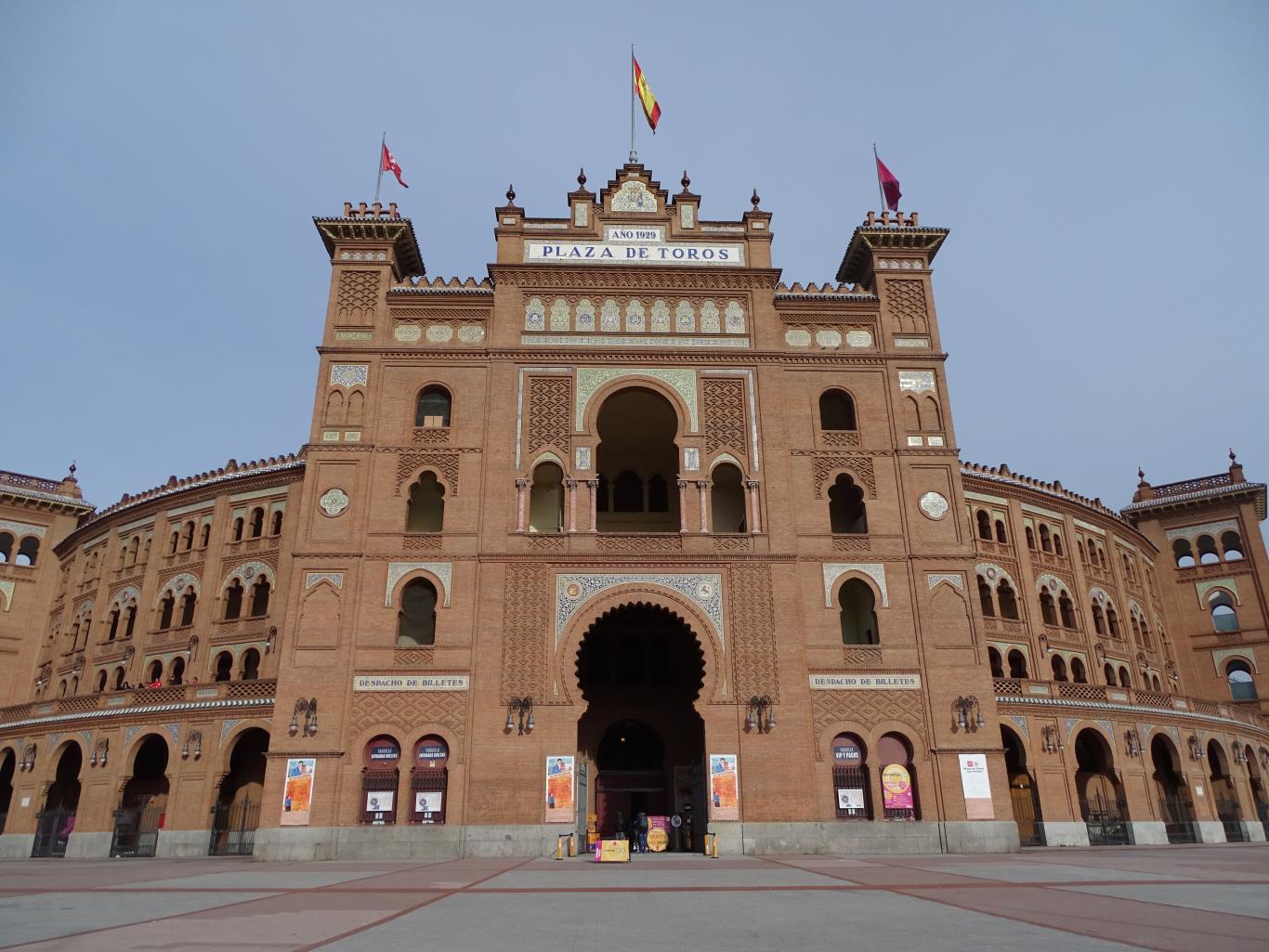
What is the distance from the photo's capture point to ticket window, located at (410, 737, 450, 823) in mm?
25750

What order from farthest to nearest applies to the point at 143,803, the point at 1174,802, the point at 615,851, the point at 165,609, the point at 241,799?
the point at 165,609, the point at 1174,802, the point at 143,803, the point at 241,799, the point at 615,851

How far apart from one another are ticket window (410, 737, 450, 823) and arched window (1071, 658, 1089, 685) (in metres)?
29.5

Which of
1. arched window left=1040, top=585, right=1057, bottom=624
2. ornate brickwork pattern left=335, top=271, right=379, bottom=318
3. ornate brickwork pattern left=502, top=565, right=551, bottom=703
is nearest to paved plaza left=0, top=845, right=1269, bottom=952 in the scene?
ornate brickwork pattern left=502, top=565, right=551, bottom=703

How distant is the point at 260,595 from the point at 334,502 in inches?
428

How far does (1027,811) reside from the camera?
33500 millimetres

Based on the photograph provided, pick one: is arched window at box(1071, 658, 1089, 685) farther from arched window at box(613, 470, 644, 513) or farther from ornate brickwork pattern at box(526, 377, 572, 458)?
ornate brickwork pattern at box(526, 377, 572, 458)

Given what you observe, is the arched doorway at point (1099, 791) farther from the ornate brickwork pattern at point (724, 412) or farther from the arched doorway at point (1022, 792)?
the ornate brickwork pattern at point (724, 412)

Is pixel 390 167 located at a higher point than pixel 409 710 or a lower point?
higher

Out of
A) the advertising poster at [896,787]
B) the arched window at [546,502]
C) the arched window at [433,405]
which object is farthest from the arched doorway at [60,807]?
the advertising poster at [896,787]

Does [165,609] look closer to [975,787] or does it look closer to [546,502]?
[546,502]

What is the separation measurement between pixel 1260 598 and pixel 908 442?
31.1m

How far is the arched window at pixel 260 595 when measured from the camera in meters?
36.7

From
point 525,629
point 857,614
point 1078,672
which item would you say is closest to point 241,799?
point 525,629

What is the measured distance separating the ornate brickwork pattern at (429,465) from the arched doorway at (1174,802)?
29.5 metres
